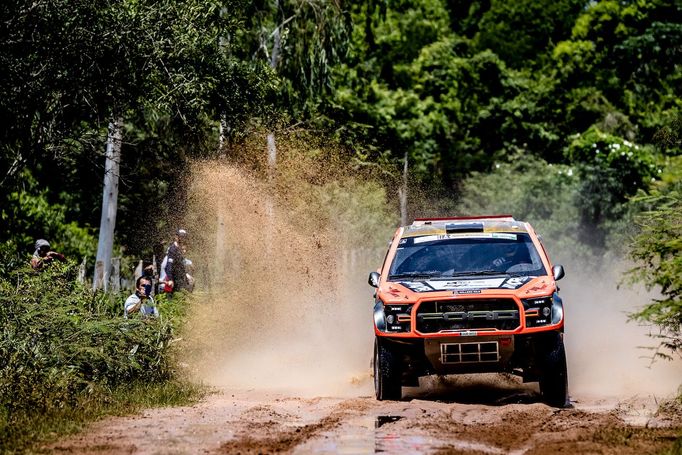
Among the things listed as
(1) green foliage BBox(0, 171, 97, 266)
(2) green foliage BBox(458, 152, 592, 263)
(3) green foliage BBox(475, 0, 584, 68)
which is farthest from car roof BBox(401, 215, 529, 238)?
(3) green foliage BBox(475, 0, 584, 68)

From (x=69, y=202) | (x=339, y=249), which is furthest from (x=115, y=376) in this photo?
(x=69, y=202)

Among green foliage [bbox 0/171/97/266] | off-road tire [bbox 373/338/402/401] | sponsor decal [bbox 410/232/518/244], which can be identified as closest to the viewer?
off-road tire [bbox 373/338/402/401]

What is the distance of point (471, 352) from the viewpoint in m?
13.0

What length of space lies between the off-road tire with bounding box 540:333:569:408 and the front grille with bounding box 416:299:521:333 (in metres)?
0.43

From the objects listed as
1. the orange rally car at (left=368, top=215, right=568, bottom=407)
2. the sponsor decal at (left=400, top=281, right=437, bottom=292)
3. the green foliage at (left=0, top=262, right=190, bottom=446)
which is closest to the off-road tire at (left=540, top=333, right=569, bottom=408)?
the orange rally car at (left=368, top=215, right=568, bottom=407)

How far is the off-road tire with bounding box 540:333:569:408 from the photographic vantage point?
512 inches

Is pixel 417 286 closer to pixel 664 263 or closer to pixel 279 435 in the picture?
pixel 664 263

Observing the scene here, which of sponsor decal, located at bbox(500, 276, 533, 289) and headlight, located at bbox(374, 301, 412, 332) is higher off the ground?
sponsor decal, located at bbox(500, 276, 533, 289)

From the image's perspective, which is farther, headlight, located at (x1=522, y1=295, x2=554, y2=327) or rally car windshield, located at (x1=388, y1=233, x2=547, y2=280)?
rally car windshield, located at (x1=388, y1=233, x2=547, y2=280)

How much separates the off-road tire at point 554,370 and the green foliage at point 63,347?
4.69 metres

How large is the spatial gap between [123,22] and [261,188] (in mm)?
10563

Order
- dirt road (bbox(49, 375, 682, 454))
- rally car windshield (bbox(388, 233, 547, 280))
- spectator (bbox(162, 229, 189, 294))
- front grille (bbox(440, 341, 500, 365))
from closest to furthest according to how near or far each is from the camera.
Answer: dirt road (bbox(49, 375, 682, 454)) → front grille (bbox(440, 341, 500, 365)) → rally car windshield (bbox(388, 233, 547, 280)) → spectator (bbox(162, 229, 189, 294))

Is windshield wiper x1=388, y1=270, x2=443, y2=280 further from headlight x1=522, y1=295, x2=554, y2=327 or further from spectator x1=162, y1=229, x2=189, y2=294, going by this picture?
spectator x1=162, y1=229, x2=189, y2=294

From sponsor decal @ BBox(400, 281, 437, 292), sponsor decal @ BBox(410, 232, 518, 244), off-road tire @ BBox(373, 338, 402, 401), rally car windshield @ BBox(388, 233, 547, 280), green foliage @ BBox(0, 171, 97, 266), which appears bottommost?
off-road tire @ BBox(373, 338, 402, 401)
